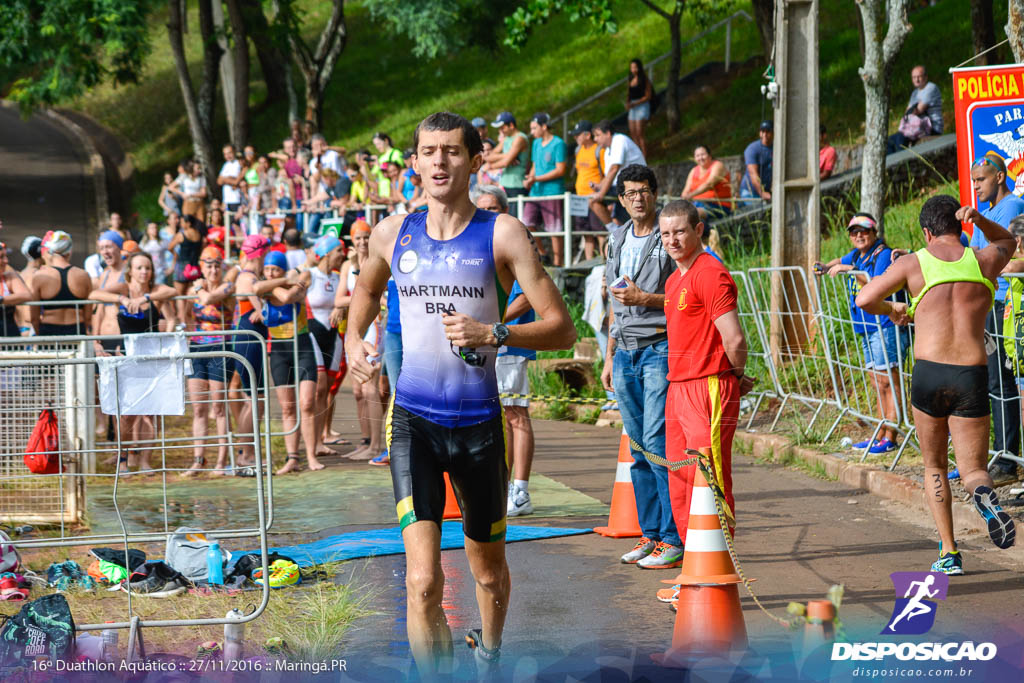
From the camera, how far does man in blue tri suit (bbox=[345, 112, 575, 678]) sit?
185 inches

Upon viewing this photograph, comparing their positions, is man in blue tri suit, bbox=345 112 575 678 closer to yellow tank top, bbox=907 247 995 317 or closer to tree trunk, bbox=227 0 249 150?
yellow tank top, bbox=907 247 995 317

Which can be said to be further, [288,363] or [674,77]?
[674,77]

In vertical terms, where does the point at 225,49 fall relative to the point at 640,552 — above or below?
above

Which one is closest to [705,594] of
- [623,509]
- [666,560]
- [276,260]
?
[666,560]

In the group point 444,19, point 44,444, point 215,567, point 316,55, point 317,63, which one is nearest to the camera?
point 215,567

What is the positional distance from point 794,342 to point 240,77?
74.6 feet

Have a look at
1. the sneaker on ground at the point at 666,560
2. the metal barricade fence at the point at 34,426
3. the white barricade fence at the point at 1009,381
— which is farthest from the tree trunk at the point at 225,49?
the sneaker on ground at the point at 666,560

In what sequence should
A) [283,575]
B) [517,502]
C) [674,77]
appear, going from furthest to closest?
1. [674,77]
2. [517,502]
3. [283,575]

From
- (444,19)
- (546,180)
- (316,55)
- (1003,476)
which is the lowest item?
(1003,476)

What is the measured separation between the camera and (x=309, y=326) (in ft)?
36.1

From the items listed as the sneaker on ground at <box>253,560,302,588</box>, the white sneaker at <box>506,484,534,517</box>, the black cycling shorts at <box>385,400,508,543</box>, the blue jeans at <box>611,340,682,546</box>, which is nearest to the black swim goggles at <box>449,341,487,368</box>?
the black cycling shorts at <box>385,400,508,543</box>

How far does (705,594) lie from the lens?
17.7 feet

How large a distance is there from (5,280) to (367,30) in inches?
1519

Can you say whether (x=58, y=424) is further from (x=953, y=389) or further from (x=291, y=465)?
(x=953, y=389)
